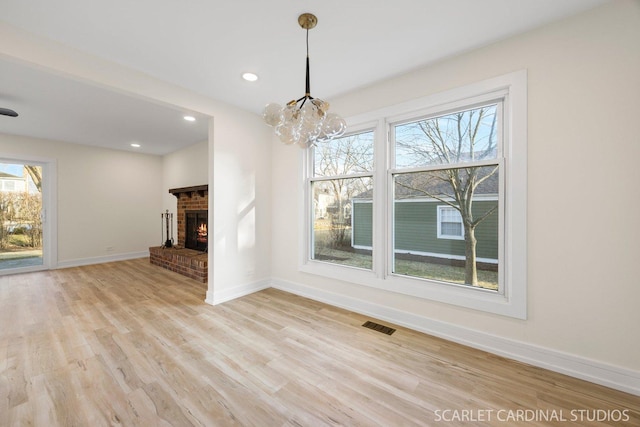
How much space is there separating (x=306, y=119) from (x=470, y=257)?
1948mm

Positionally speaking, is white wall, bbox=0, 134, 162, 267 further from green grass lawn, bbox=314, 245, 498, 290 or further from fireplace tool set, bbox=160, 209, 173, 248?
green grass lawn, bbox=314, 245, 498, 290

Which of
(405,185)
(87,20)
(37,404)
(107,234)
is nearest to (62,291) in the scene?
(107,234)

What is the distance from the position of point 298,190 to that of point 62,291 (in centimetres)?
374

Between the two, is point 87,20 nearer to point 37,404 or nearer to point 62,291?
point 37,404

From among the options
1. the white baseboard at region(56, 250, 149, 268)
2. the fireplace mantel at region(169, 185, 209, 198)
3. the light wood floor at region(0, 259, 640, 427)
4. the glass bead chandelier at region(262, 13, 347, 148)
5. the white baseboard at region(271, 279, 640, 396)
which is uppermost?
the glass bead chandelier at region(262, 13, 347, 148)

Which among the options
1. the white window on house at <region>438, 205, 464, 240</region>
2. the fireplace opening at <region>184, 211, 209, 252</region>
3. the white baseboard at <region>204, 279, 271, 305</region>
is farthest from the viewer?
the fireplace opening at <region>184, 211, 209, 252</region>

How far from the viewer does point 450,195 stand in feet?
7.83

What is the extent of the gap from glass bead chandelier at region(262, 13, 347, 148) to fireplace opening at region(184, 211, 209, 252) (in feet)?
12.3

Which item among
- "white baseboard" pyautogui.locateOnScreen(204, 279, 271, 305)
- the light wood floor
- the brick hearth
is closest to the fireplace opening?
the brick hearth

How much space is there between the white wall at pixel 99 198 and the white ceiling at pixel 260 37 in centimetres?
225

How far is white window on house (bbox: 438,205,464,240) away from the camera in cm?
235

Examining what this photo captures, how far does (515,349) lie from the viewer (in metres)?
1.98

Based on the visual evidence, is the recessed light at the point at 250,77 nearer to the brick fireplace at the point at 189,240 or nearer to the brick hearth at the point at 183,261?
the brick fireplace at the point at 189,240

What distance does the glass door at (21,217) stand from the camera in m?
4.46
